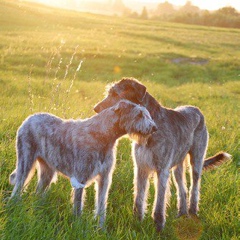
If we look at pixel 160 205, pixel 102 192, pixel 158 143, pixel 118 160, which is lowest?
pixel 118 160

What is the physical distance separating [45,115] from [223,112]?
782 cm

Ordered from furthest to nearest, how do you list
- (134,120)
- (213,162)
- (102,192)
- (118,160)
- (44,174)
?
(118,160) → (213,162) → (44,174) → (102,192) → (134,120)

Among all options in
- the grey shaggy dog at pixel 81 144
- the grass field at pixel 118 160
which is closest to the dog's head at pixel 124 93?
the grey shaggy dog at pixel 81 144

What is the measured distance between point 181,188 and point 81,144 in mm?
2132

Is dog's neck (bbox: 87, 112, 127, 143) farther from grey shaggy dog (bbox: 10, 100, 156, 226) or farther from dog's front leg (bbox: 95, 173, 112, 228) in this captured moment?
dog's front leg (bbox: 95, 173, 112, 228)

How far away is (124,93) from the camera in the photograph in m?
5.10

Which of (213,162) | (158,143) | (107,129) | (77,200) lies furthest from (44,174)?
(213,162)

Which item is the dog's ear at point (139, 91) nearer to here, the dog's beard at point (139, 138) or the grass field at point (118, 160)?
the dog's beard at point (139, 138)

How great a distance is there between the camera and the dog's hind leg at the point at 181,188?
18.9 ft

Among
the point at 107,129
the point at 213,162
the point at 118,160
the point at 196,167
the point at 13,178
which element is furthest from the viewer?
the point at 118,160

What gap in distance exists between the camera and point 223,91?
15906 millimetres

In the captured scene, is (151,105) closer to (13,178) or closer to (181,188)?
(181,188)

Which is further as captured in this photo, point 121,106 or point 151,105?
point 151,105

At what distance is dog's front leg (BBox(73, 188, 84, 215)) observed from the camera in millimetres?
4539
